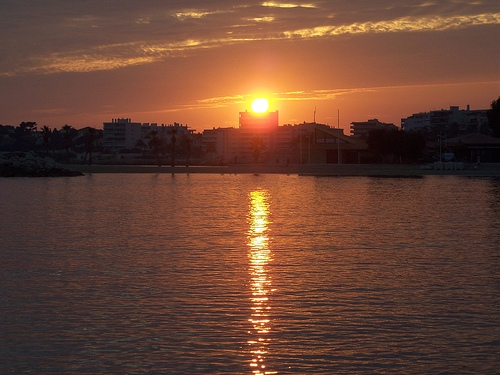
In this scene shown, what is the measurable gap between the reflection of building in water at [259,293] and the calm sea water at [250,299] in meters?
0.04

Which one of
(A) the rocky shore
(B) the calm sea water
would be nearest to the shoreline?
Answer: (A) the rocky shore

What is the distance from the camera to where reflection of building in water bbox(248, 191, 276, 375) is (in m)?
10.3

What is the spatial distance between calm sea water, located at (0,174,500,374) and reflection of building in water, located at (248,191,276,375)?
0.04m

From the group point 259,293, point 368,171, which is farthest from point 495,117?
point 259,293

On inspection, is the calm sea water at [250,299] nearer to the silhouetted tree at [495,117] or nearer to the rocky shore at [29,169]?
the rocky shore at [29,169]

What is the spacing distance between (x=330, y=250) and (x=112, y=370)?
1318cm

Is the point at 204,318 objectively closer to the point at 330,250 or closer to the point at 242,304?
the point at 242,304

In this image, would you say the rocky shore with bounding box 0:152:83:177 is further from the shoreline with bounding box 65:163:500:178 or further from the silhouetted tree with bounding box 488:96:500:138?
the silhouetted tree with bounding box 488:96:500:138

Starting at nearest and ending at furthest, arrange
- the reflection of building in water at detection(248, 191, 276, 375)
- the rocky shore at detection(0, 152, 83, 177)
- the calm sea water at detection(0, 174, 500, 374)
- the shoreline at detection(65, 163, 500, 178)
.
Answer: the calm sea water at detection(0, 174, 500, 374) < the reflection of building in water at detection(248, 191, 276, 375) < the shoreline at detection(65, 163, 500, 178) < the rocky shore at detection(0, 152, 83, 177)

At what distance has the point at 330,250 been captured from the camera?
22.0 m

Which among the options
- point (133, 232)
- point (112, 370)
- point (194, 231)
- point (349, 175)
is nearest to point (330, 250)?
point (194, 231)

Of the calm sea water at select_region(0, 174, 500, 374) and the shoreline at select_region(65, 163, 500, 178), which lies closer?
the calm sea water at select_region(0, 174, 500, 374)

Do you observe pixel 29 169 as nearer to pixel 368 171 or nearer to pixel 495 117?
pixel 368 171

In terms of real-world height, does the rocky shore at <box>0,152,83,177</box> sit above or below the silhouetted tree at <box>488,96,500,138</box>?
below
